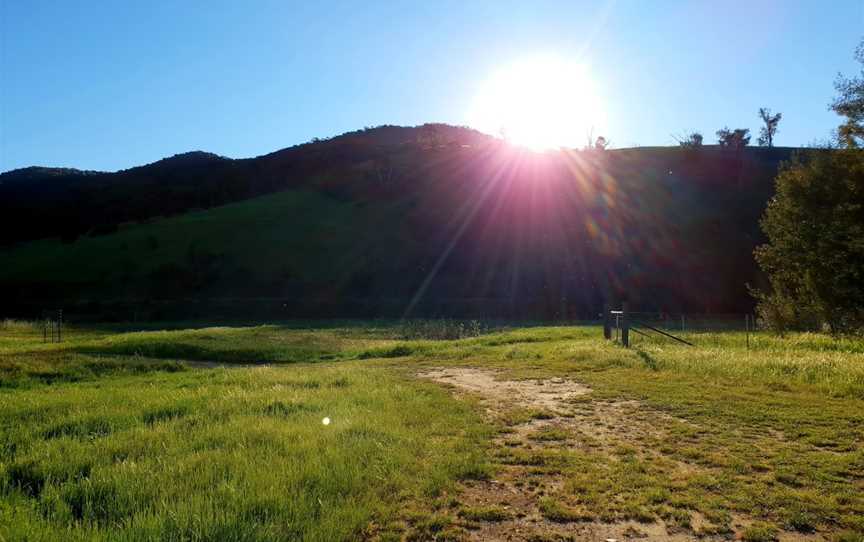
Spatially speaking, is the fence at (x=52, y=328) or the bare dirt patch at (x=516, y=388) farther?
the fence at (x=52, y=328)

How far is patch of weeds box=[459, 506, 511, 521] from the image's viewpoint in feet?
18.5

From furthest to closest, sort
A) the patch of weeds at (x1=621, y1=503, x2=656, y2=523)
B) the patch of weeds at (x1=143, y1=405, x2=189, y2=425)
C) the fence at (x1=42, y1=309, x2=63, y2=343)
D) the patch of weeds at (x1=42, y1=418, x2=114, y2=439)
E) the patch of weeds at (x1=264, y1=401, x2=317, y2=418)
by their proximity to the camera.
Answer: the fence at (x1=42, y1=309, x2=63, y2=343) → the patch of weeds at (x1=264, y1=401, x2=317, y2=418) → the patch of weeds at (x1=143, y1=405, x2=189, y2=425) → the patch of weeds at (x1=42, y1=418, x2=114, y2=439) → the patch of weeds at (x1=621, y1=503, x2=656, y2=523)

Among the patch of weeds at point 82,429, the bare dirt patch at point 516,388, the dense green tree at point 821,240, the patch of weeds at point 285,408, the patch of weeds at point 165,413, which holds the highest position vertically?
the dense green tree at point 821,240

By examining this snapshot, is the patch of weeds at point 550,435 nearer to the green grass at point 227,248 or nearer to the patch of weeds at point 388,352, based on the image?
the patch of weeds at point 388,352

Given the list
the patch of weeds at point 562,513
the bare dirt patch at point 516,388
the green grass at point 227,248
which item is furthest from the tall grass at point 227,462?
the green grass at point 227,248

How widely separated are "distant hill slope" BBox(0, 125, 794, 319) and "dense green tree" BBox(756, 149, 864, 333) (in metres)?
33.8

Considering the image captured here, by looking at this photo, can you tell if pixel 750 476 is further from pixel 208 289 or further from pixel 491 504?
pixel 208 289

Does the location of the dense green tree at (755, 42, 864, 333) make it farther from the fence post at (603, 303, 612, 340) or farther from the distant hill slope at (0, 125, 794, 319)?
the distant hill slope at (0, 125, 794, 319)

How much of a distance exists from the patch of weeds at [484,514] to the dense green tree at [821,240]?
464 inches

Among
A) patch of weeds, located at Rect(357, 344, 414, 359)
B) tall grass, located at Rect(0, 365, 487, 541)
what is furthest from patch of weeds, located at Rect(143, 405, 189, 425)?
patch of weeds, located at Rect(357, 344, 414, 359)

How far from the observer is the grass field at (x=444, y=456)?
532cm

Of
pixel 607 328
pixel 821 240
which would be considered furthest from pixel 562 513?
pixel 607 328

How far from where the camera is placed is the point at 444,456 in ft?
24.2

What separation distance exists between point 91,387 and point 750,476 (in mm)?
13988
